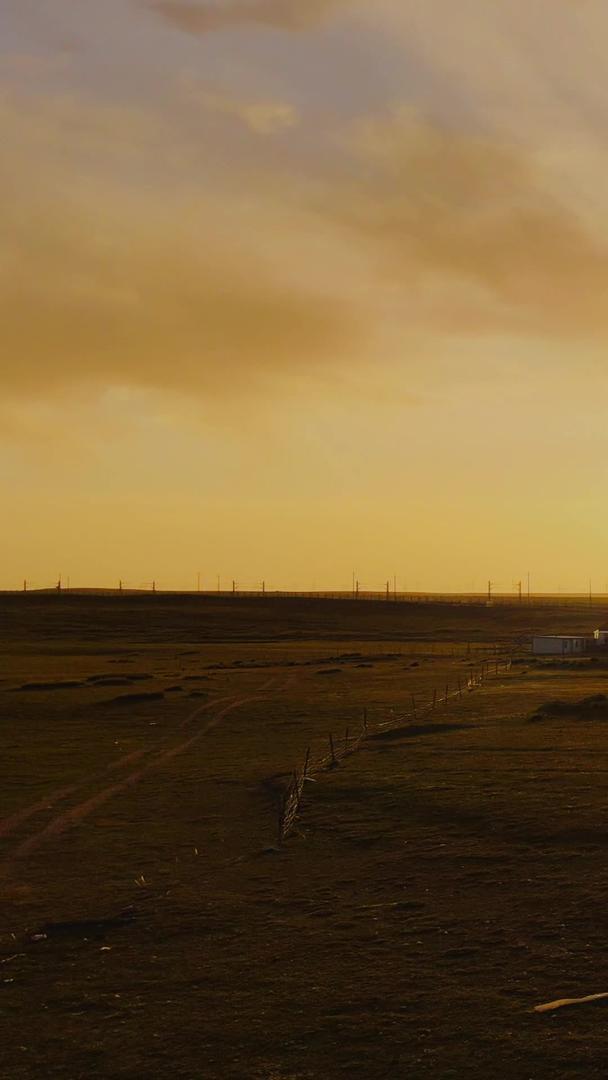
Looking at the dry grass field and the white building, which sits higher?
the white building

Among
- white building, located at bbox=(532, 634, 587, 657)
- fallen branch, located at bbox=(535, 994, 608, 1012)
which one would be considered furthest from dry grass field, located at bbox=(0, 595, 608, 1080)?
white building, located at bbox=(532, 634, 587, 657)

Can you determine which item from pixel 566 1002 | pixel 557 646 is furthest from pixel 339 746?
pixel 557 646

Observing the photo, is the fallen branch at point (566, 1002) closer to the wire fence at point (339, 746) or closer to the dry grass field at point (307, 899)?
the dry grass field at point (307, 899)

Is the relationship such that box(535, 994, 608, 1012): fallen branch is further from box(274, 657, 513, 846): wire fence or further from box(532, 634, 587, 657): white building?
box(532, 634, 587, 657): white building

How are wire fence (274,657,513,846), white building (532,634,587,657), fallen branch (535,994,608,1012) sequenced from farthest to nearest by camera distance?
white building (532,634,587,657) < wire fence (274,657,513,846) < fallen branch (535,994,608,1012)

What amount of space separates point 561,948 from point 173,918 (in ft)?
25.5

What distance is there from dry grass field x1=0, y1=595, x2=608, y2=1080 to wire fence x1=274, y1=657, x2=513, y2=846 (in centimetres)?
48

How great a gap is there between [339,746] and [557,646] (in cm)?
7120

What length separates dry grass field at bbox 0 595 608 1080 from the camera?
14.8 m

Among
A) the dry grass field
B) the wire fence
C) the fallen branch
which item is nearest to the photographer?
the dry grass field

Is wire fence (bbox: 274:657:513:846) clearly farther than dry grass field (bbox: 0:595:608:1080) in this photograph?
Yes

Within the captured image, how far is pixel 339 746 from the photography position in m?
42.8

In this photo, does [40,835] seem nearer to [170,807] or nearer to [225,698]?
[170,807]

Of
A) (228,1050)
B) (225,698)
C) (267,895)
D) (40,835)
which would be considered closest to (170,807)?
(40,835)
